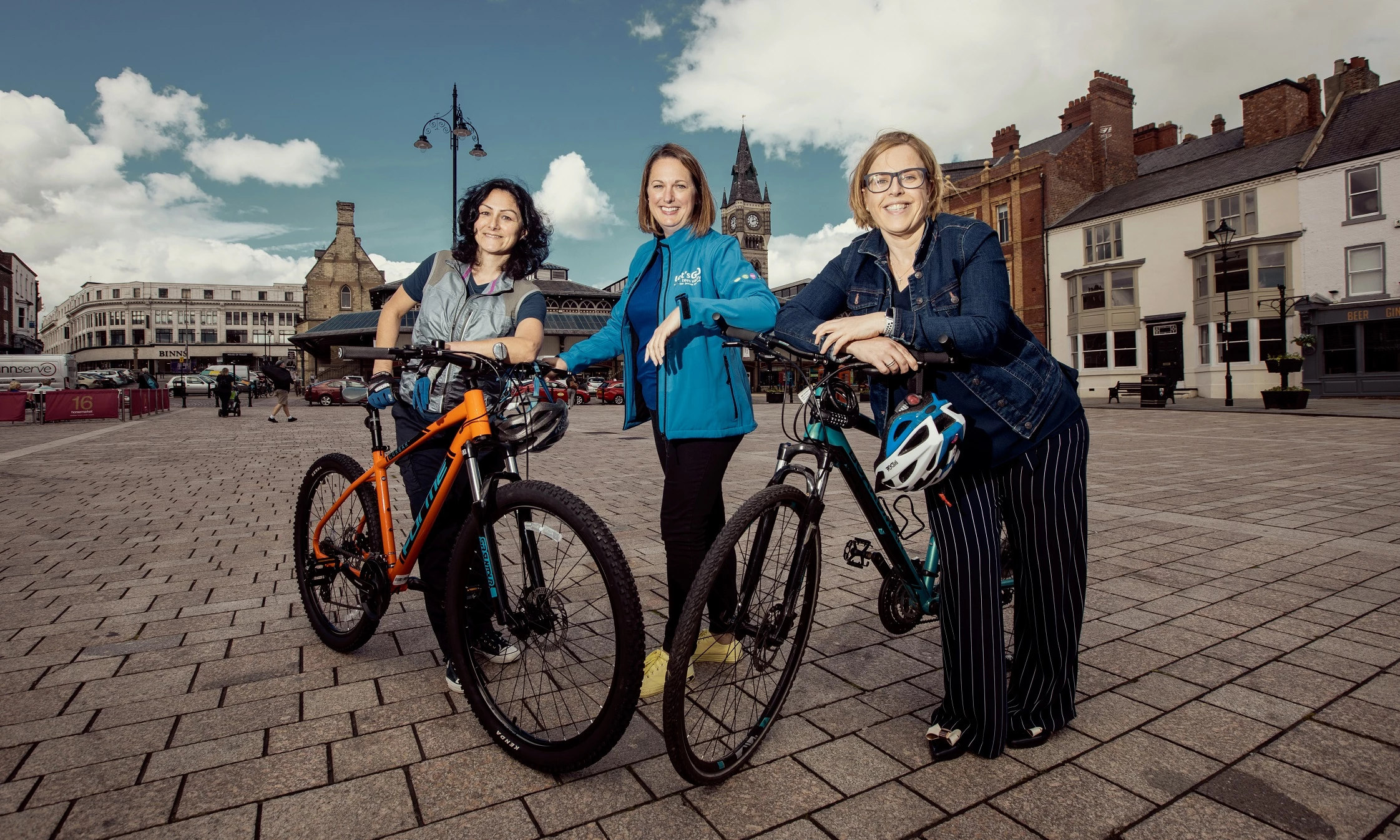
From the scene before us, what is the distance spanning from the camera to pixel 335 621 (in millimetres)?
3355

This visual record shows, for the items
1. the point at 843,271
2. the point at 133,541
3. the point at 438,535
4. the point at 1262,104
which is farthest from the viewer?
the point at 1262,104

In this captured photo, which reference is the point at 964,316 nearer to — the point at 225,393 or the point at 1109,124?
the point at 225,393

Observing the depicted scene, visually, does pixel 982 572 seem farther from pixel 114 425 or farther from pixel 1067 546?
pixel 114 425

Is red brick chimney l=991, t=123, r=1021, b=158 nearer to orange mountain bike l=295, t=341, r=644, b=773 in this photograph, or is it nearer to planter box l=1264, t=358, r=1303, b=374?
planter box l=1264, t=358, r=1303, b=374

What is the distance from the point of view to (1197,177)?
32.1 metres

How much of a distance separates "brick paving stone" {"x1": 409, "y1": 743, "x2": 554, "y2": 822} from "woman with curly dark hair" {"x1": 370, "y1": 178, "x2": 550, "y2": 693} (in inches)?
17.8

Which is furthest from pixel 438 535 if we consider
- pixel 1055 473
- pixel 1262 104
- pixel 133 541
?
pixel 1262 104

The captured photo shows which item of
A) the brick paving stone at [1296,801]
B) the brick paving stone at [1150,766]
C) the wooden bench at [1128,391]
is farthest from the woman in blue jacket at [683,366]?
the wooden bench at [1128,391]

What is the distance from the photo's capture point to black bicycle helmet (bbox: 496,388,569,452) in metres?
2.57

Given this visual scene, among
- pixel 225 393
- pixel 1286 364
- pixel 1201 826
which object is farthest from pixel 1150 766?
pixel 225 393

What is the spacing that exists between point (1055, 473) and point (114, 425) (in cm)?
2415

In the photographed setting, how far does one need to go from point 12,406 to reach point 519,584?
26475 mm

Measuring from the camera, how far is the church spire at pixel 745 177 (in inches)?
4407

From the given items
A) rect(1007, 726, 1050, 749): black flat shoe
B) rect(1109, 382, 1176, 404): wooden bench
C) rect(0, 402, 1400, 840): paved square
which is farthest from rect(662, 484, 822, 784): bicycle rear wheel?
rect(1109, 382, 1176, 404): wooden bench
